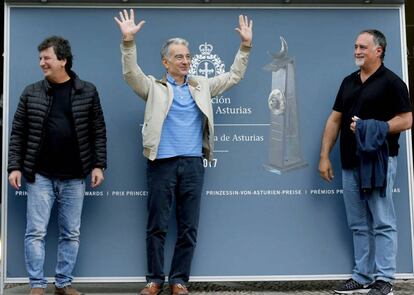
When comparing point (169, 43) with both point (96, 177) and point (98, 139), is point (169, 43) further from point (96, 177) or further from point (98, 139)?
point (96, 177)

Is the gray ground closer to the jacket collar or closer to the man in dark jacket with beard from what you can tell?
the man in dark jacket with beard

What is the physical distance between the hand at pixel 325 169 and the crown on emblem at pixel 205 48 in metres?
1.31

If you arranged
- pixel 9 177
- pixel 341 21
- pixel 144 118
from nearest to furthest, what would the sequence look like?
1. pixel 9 177
2. pixel 144 118
3. pixel 341 21

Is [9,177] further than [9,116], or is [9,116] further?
[9,116]

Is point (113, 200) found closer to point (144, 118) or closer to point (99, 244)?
point (99, 244)

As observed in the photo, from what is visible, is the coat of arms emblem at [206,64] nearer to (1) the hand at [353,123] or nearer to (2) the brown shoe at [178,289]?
(1) the hand at [353,123]

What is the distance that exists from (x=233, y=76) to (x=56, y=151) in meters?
1.50

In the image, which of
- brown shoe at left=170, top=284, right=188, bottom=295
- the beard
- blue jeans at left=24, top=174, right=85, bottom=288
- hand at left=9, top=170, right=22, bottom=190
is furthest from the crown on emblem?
brown shoe at left=170, top=284, right=188, bottom=295

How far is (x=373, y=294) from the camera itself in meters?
4.31

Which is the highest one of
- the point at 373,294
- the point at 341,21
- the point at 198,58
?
the point at 341,21

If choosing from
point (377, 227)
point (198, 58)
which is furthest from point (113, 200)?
point (377, 227)

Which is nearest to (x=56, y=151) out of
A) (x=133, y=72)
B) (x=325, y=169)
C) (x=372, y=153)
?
(x=133, y=72)

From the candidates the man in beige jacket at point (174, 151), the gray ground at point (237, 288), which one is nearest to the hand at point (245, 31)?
the man in beige jacket at point (174, 151)

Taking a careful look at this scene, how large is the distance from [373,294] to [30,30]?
3.45 meters
